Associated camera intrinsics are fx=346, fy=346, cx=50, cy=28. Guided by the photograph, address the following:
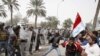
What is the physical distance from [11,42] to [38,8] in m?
80.8

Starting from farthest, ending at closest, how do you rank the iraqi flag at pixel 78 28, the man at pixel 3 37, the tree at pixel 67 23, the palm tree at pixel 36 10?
the tree at pixel 67 23
the palm tree at pixel 36 10
the man at pixel 3 37
the iraqi flag at pixel 78 28

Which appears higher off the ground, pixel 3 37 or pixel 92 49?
pixel 92 49

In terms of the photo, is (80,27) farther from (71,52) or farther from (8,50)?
(8,50)

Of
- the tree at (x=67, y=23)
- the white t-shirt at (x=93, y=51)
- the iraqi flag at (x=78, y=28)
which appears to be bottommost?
the tree at (x=67, y=23)

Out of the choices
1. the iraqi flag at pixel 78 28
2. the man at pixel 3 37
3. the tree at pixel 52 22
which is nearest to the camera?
the iraqi flag at pixel 78 28

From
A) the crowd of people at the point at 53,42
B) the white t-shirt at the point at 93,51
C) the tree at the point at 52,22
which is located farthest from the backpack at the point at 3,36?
the tree at the point at 52,22

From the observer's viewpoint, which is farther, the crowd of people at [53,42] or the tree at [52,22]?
the tree at [52,22]

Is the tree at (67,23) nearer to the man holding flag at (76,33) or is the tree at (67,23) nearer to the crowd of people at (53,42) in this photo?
the crowd of people at (53,42)

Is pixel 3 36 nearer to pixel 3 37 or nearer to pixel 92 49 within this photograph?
pixel 3 37

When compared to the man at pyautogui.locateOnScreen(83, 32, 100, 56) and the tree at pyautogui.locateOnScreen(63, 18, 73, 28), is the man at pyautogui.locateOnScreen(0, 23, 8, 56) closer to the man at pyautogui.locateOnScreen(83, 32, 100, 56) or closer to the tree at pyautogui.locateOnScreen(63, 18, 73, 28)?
the man at pyautogui.locateOnScreen(83, 32, 100, 56)

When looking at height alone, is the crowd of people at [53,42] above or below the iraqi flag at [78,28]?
below

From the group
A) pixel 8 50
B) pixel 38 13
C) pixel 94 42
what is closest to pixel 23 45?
pixel 8 50

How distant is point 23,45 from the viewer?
15.9 meters

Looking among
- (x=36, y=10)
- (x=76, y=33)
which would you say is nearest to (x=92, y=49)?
(x=76, y=33)
